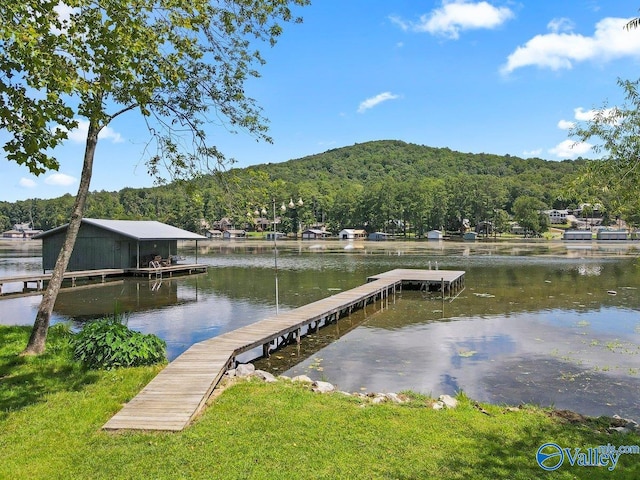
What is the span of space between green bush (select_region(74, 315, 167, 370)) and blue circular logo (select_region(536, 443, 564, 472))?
719 cm

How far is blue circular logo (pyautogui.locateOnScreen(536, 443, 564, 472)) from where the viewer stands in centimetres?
539

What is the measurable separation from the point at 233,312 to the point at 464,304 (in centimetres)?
1016

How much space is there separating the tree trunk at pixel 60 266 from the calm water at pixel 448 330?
1.40m

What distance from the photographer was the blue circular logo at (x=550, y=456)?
539 cm

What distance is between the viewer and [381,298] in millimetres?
22531

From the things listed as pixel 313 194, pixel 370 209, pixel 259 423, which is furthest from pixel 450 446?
pixel 313 194

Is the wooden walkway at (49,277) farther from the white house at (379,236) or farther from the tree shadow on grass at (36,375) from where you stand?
the white house at (379,236)

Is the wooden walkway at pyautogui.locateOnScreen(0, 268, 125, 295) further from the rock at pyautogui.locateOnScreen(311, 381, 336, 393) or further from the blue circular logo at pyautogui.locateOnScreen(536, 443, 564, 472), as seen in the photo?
the blue circular logo at pyautogui.locateOnScreen(536, 443, 564, 472)

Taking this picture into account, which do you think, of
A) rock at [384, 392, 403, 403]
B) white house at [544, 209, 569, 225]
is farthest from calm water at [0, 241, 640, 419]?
white house at [544, 209, 569, 225]

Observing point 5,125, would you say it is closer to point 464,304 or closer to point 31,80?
point 31,80

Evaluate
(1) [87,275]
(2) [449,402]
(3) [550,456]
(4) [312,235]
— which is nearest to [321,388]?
(2) [449,402]

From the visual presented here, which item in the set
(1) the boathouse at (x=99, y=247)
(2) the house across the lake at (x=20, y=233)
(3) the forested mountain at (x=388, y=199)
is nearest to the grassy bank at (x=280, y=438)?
(1) the boathouse at (x=99, y=247)

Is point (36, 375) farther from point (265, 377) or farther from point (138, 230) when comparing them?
point (138, 230)

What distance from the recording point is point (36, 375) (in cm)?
823
